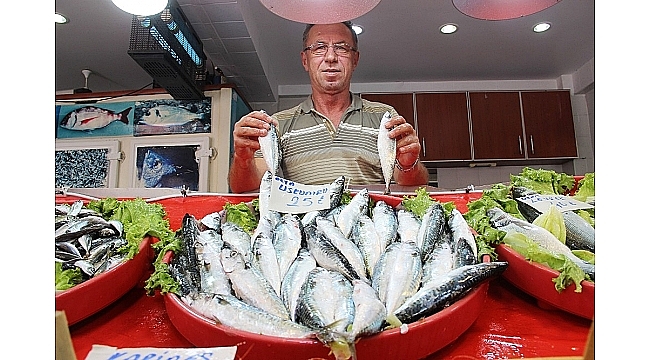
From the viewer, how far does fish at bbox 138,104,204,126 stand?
412cm

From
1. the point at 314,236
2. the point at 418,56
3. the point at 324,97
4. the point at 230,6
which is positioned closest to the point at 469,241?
the point at 314,236

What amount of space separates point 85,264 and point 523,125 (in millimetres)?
4706

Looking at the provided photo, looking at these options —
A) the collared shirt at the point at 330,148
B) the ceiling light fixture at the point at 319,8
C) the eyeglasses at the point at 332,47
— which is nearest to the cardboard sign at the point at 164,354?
the ceiling light fixture at the point at 319,8

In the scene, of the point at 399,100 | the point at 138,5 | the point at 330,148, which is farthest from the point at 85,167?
the point at 330,148

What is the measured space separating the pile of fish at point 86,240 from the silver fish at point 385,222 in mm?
514

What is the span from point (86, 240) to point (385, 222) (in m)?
0.62

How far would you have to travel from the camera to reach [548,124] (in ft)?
15.7

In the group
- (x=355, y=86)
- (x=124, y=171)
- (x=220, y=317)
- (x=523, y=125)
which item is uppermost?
(x=355, y=86)

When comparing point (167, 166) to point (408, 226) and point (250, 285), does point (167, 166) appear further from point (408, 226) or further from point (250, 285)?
point (250, 285)

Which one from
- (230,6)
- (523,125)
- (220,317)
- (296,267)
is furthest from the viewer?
(523,125)

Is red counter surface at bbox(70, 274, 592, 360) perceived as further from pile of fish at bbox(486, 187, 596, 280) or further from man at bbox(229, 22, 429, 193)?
man at bbox(229, 22, 429, 193)

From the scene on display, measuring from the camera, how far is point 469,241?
888mm

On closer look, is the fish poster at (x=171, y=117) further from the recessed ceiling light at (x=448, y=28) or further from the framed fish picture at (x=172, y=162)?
the recessed ceiling light at (x=448, y=28)

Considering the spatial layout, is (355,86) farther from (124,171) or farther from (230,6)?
(124,171)
